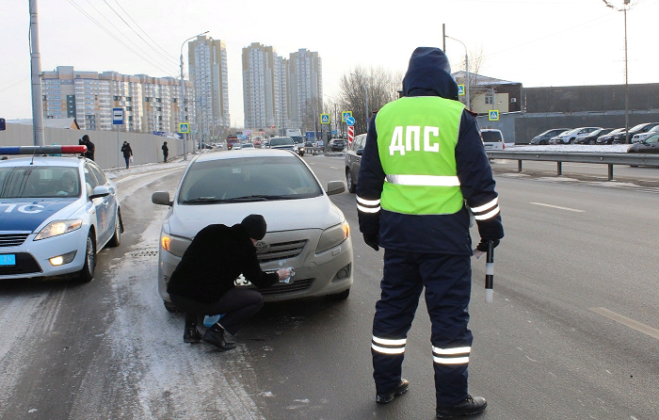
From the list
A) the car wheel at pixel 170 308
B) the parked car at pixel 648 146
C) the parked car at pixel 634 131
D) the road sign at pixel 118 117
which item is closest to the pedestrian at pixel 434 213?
the car wheel at pixel 170 308

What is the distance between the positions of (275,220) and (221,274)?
3.23 feet

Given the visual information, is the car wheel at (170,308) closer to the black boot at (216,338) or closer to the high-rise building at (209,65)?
the black boot at (216,338)

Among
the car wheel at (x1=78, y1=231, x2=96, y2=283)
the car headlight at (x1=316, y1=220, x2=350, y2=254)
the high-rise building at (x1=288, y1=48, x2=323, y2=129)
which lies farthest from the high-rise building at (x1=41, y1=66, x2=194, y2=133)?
the car headlight at (x1=316, y1=220, x2=350, y2=254)

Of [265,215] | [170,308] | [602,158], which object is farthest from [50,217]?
[602,158]

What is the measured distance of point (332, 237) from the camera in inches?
214

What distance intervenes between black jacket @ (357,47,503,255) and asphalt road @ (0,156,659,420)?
1.02 metres

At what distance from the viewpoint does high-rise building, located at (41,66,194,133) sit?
129 metres

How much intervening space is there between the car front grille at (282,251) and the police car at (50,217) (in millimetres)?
2937

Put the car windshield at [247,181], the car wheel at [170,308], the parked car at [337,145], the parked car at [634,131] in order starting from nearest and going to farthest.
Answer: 1. the car wheel at [170,308]
2. the car windshield at [247,181]
3. the parked car at [634,131]
4. the parked car at [337,145]

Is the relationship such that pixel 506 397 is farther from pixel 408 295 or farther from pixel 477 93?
pixel 477 93

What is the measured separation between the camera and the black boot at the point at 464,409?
3.43 meters

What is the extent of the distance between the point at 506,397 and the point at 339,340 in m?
1.54

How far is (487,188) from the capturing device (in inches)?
130

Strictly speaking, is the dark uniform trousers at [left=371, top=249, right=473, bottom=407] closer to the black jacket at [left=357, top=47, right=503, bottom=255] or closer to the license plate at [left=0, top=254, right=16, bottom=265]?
the black jacket at [left=357, top=47, right=503, bottom=255]
